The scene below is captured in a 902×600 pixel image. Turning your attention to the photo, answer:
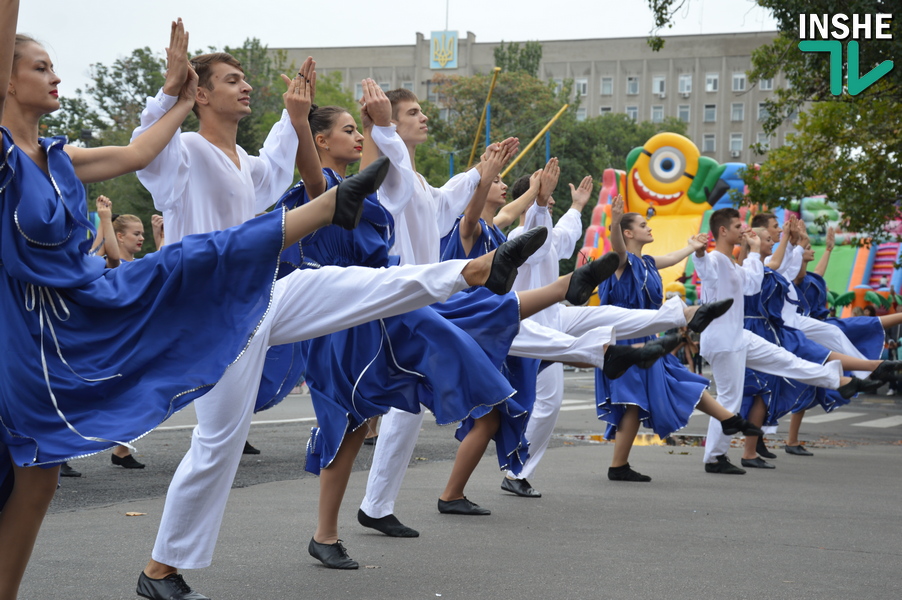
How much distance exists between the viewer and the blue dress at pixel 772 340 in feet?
32.3

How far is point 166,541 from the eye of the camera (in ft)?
12.6

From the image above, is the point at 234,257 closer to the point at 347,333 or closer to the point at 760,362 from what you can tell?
the point at 347,333

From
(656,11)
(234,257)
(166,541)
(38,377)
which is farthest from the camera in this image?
(656,11)

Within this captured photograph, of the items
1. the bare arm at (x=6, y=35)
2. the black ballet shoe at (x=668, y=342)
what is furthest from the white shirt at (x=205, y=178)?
the black ballet shoe at (x=668, y=342)

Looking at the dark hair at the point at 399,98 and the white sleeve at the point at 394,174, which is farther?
the dark hair at the point at 399,98

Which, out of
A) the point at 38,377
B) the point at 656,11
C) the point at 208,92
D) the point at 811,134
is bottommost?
the point at 38,377

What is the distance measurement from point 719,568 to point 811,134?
14491 mm

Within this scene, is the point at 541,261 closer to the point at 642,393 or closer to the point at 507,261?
the point at 642,393

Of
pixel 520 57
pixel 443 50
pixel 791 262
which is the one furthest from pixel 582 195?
pixel 443 50

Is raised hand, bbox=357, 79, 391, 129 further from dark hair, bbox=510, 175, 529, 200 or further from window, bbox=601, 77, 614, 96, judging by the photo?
window, bbox=601, 77, 614, 96

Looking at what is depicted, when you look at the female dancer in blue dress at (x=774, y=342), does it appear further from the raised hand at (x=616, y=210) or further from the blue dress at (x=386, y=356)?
the blue dress at (x=386, y=356)

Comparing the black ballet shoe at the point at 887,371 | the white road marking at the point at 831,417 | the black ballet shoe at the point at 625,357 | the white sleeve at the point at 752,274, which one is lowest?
the white road marking at the point at 831,417

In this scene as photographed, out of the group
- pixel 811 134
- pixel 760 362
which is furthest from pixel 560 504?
pixel 811 134

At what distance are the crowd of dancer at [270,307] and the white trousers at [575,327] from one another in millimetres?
17
